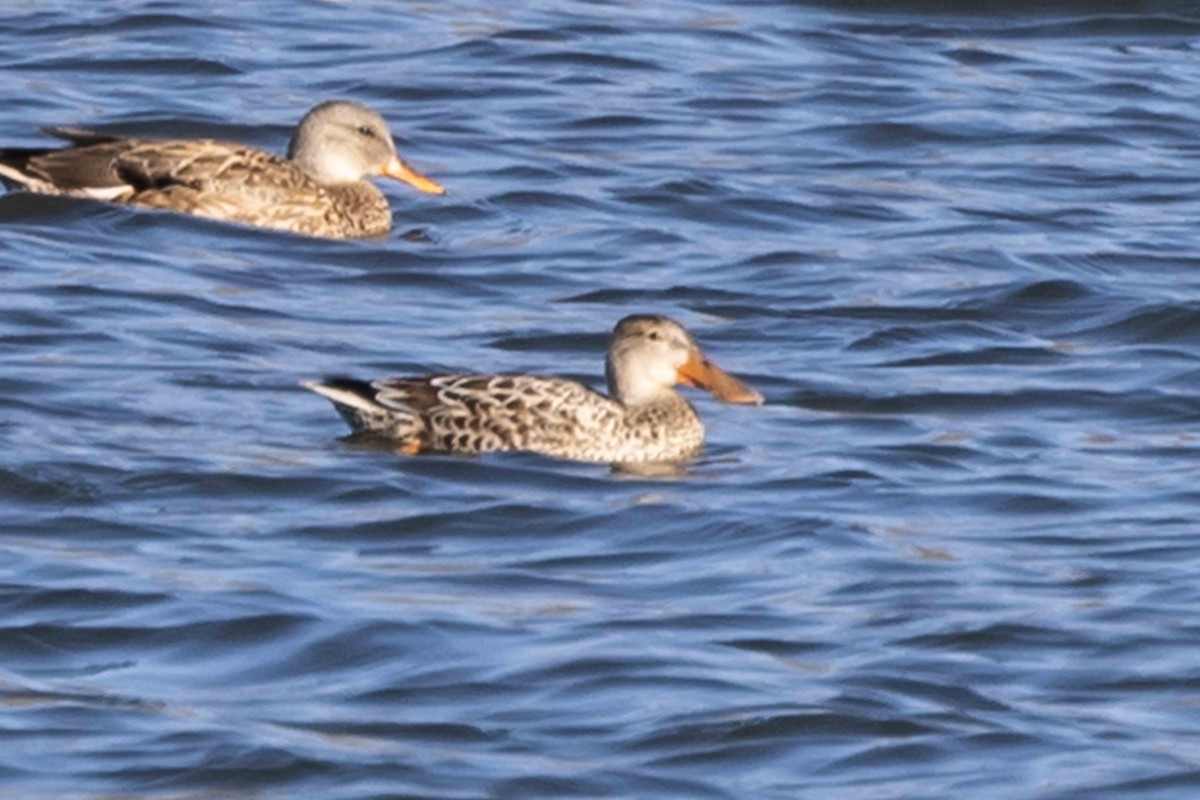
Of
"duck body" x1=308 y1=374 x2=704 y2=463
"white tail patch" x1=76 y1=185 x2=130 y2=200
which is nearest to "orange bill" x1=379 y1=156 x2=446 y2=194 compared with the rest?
"white tail patch" x1=76 y1=185 x2=130 y2=200

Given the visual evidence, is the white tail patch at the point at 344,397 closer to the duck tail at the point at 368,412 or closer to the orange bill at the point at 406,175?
the duck tail at the point at 368,412

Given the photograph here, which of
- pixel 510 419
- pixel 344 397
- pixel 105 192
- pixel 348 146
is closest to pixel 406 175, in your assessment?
pixel 348 146

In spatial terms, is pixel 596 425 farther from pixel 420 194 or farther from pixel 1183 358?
pixel 420 194

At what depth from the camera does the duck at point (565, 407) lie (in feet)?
42.9

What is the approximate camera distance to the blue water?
995 cm

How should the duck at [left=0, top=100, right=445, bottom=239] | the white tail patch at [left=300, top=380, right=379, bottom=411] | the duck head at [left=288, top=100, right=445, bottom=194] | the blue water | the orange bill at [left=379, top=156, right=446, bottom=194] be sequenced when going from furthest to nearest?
the orange bill at [left=379, top=156, right=446, bottom=194] < the duck head at [left=288, top=100, right=445, bottom=194] < the duck at [left=0, top=100, right=445, bottom=239] < the white tail patch at [left=300, top=380, right=379, bottom=411] < the blue water

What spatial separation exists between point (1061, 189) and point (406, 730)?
30.8 ft

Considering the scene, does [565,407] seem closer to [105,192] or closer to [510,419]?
[510,419]

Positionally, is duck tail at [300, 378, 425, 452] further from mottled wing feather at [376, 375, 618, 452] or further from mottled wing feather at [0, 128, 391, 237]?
mottled wing feather at [0, 128, 391, 237]

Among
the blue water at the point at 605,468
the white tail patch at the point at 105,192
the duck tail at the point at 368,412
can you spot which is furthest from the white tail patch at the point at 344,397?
the white tail patch at the point at 105,192

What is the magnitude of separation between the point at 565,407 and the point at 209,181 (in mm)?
4098

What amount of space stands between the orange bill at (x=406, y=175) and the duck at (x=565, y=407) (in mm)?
4117

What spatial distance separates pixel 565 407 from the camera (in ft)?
43.4

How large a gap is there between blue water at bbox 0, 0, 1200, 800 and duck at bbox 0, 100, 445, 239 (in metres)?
0.13
